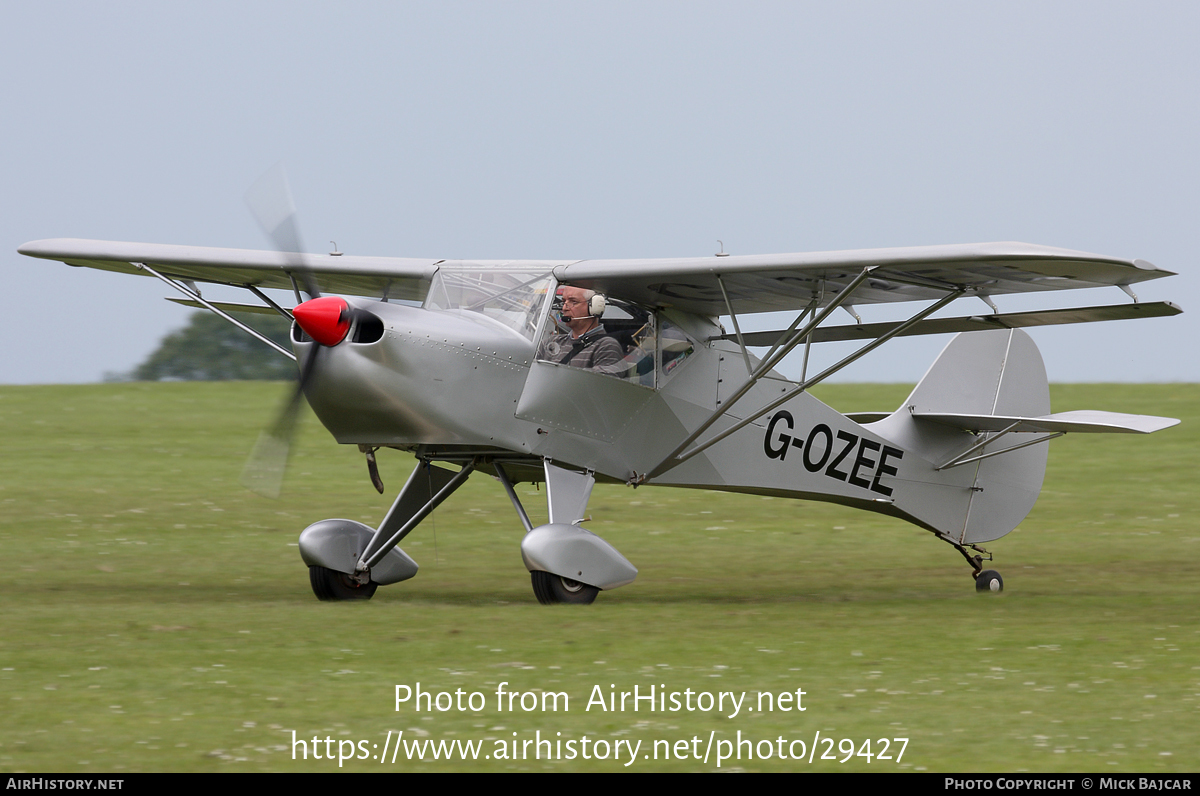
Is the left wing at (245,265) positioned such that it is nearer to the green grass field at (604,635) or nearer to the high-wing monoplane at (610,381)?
the high-wing monoplane at (610,381)

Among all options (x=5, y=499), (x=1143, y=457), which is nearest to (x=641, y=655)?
(x=5, y=499)

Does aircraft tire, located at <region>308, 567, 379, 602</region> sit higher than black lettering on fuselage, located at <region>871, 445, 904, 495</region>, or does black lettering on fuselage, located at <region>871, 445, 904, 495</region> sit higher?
black lettering on fuselage, located at <region>871, 445, 904, 495</region>

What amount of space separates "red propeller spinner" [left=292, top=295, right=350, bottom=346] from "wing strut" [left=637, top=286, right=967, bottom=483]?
3.58m

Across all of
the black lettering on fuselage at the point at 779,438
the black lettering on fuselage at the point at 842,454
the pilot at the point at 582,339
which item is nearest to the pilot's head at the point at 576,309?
the pilot at the point at 582,339

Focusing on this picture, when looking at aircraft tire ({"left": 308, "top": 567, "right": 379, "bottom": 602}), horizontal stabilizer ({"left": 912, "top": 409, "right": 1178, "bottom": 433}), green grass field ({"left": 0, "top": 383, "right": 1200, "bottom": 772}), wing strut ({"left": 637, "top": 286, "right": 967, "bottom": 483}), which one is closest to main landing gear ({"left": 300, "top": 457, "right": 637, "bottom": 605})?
aircraft tire ({"left": 308, "top": 567, "right": 379, "bottom": 602})

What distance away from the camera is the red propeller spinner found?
436 inches

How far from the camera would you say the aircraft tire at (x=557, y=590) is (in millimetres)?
11906

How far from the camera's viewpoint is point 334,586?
13.2m

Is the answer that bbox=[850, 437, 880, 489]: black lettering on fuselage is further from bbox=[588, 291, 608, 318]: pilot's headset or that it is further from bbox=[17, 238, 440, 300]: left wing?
bbox=[17, 238, 440, 300]: left wing

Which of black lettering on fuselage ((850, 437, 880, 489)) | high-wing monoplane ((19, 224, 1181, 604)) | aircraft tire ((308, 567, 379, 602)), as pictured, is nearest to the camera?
high-wing monoplane ((19, 224, 1181, 604))

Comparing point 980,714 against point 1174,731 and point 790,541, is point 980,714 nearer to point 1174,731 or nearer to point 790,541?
point 1174,731

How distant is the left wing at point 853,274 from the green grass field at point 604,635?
300 centimetres

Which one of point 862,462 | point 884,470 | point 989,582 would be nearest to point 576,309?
point 862,462

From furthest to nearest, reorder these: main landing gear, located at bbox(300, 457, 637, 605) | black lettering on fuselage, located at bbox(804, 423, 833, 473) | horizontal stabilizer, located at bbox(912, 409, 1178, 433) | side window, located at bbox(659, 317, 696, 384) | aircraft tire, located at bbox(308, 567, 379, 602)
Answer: black lettering on fuselage, located at bbox(804, 423, 833, 473), horizontal stabilizer, located at bbox(912, 409, 1178, 433), side window, located at bbox(659, 317, 696, 384), aircraft tire, located at bbox(308, 567, 379, 602), main landing gear, located at bbox(300, 457, 637, 605)
